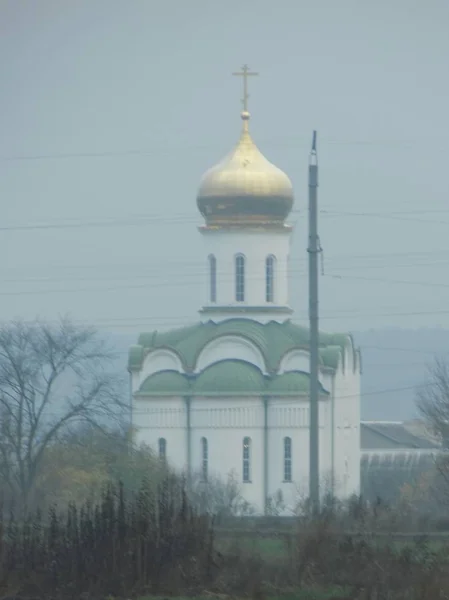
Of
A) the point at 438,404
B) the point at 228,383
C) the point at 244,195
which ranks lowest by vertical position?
the point at 438,404

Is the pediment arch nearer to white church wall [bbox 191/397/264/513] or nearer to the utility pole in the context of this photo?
white church wall [bbox 191/397/264/513]

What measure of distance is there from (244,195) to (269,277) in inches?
74.5

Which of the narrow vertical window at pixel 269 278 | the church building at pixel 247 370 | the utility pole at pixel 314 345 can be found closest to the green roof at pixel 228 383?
the church building at pixel 247 370

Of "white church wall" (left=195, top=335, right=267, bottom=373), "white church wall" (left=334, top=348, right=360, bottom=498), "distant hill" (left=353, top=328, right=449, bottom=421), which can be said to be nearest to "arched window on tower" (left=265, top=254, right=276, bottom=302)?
"white church wall" (left=195, top=335, right=267, bottom=373)

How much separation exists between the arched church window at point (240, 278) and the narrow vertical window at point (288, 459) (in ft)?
13.4

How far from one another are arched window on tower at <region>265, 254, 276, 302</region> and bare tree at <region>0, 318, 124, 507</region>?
11872mm

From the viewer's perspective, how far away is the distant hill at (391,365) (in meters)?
125

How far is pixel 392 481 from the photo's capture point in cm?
6431

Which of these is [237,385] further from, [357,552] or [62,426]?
[357,552]

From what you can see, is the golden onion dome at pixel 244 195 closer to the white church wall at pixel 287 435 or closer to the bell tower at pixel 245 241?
the bell tower at pixel 245 241

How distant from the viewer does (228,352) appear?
5550cm

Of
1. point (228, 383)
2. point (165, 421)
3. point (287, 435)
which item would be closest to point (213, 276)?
point (228, 383)

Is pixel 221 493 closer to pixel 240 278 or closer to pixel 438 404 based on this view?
pixel 438 404

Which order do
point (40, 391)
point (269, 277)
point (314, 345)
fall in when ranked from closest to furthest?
point (314, 345) < point (40, 391) < point (269, 277)
